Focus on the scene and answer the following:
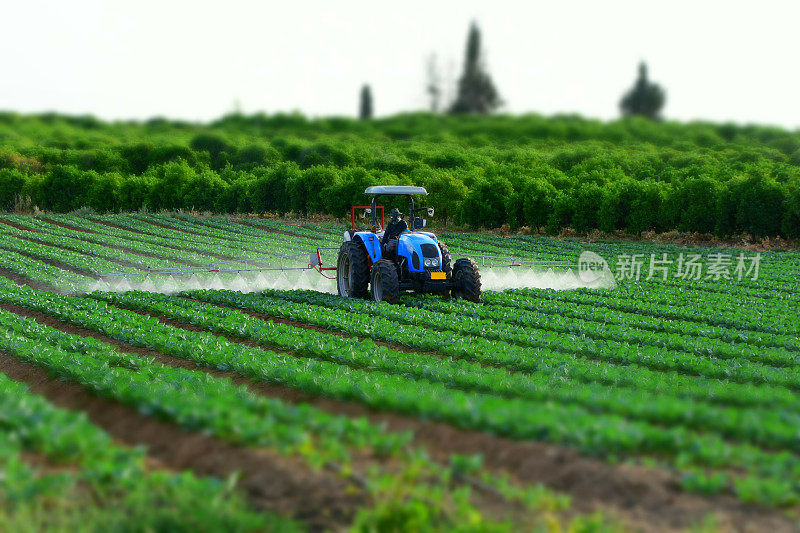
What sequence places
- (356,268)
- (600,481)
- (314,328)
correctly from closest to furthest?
(600,481)
(314,328)
(356,268)

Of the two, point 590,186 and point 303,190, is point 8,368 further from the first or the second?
point 303,190

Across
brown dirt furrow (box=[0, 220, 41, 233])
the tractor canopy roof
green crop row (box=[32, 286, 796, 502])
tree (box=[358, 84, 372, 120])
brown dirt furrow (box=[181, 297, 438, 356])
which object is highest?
tree (box=[358, 84, 372, 120])

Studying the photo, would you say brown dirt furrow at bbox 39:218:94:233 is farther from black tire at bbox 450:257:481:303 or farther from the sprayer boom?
black tire at bbox 450:257:481:303

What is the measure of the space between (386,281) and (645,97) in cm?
8754

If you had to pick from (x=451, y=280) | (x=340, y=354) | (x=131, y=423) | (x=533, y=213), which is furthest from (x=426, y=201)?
(x=131, y=423)

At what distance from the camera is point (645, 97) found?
9781cm

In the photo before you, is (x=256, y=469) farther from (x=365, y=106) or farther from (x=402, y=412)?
(x=365, y=106)

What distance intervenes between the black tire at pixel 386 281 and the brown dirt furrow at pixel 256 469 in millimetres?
9778

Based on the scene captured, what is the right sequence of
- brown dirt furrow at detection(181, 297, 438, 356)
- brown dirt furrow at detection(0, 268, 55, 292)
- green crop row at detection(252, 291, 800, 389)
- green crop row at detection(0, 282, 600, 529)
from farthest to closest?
brown dirt furrow at detection(0, 268, 55, 292) → brown dirt furrow at detection(181, 297, 438, 356) → green crop row at detection(252, 291, 800, 389) → green crop row at detection(0, 282, 600, 529)

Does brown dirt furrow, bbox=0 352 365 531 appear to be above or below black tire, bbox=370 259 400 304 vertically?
below

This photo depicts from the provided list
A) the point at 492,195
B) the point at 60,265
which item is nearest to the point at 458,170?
the point at 492,195

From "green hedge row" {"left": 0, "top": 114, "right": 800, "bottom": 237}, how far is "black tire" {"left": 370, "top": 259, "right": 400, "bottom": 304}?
26584 millimetres

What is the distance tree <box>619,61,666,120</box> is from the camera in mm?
97562

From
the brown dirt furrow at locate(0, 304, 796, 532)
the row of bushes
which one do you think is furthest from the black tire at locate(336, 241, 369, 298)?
the row of bushes
